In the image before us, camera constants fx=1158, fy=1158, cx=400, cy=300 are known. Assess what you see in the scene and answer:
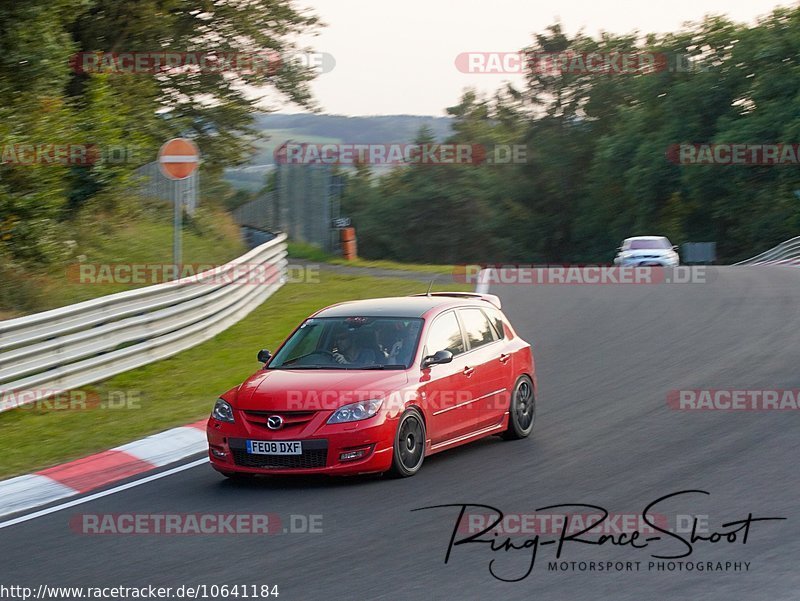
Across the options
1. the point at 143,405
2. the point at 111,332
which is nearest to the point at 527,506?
the point at 143,405

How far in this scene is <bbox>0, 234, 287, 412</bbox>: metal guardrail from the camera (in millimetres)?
12820

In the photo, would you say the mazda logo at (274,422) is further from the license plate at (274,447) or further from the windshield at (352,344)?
the windshield at (352,344)

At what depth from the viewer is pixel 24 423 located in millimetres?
12336

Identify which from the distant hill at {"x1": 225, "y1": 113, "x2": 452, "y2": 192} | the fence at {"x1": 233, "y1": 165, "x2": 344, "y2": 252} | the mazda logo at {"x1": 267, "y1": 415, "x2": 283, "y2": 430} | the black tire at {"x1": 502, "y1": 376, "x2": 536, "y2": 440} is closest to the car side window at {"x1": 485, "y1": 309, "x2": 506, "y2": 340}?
the black tire at {"x1": 502, "y1": 376, "x2": 536, "y2": 440}

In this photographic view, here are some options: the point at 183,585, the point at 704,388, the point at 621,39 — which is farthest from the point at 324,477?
the point at 621,39

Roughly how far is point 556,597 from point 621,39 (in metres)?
79.7

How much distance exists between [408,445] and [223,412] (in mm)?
1540

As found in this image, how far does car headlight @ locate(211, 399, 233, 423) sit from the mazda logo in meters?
0.39

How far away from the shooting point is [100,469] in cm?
1021

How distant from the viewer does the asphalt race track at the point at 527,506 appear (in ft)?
21.3

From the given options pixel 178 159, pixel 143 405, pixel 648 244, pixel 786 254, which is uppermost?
pixel 178 159

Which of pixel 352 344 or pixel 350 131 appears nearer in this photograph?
pixel 352 344

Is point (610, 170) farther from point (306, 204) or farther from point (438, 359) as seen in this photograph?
point (438, 359)

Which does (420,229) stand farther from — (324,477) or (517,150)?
(324,477)
